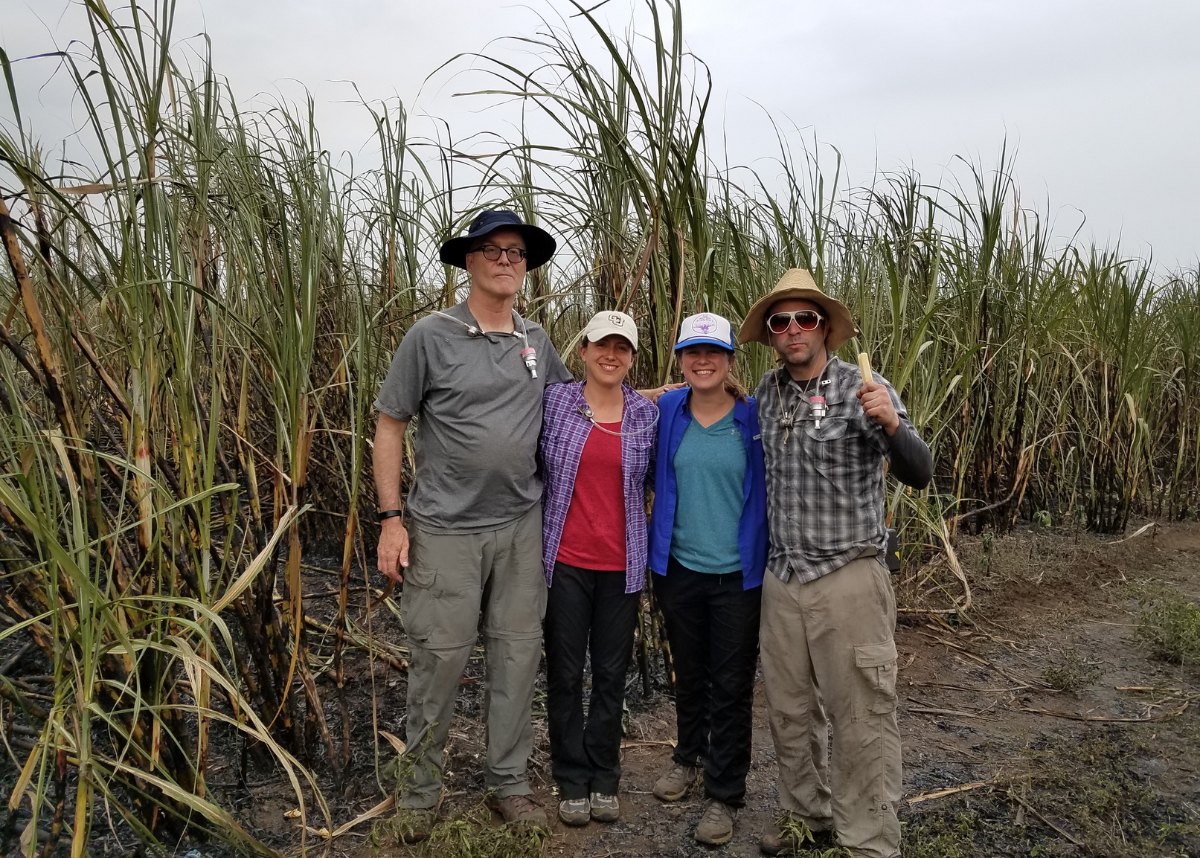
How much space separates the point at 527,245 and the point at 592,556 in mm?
947

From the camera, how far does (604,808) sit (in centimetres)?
232

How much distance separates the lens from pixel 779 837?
2150 millimetres

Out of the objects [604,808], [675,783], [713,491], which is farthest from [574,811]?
[713,491]

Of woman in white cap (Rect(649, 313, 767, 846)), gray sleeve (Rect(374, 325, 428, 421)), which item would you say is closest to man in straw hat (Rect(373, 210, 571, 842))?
gray sleeve (Rect(374, 325, 428, 421))

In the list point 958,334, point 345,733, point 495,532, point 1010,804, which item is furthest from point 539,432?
point 958,334

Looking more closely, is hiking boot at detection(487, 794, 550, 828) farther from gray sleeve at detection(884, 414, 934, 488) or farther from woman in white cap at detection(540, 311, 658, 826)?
gray sleeve at detection(884, 414, 934, 488)

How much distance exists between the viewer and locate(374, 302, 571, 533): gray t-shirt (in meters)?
2.19

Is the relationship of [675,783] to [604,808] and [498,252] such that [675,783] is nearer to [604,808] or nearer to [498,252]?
[604,808]

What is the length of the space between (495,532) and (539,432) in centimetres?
31

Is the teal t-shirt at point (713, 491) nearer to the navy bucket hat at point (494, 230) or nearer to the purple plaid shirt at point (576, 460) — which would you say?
the purple plaid shirt at point (576, 460)

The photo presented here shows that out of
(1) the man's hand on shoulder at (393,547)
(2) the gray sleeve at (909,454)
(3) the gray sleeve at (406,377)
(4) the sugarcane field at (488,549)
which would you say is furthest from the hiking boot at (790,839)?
(3) the gray sleeve at (406,377)

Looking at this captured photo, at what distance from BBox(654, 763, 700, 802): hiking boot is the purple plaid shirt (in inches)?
24.4

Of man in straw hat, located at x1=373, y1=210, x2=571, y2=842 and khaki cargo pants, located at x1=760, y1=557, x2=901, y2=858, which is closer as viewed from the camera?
khaki cargo pants, located at x1=760, y1=557, x2=901, y2=858

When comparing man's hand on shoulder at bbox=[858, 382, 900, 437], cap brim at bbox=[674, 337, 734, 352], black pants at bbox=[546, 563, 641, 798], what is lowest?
black pants at bbox=[546, 563, 641, 798]
